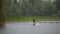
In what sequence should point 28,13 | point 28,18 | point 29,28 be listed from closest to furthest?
1. point 29,28
2. point 28,18
3. point 28,13

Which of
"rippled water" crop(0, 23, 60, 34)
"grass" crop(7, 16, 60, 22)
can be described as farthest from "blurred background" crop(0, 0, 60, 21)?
"rippled water" crop(0, 23, 60, 34)

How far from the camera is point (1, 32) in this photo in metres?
2.56

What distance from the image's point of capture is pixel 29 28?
2764mm

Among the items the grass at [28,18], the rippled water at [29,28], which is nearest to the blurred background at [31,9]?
the grass at [28,18]

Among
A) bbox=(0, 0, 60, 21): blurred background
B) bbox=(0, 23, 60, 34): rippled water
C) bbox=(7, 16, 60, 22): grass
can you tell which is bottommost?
bbox=(0, 23, 60, 34): rippled water

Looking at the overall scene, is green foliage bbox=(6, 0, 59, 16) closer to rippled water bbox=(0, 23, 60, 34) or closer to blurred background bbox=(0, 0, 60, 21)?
blurred background bbox=(0, 0, 60, 21)

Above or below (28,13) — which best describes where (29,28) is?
below

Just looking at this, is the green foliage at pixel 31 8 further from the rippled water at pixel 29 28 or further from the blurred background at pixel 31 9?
the rippled water at pixel 29 28

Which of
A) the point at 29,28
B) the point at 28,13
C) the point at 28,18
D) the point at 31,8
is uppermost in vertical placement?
the point at 31,8

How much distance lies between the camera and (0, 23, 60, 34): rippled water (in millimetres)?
2526

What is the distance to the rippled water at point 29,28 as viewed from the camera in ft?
8.29

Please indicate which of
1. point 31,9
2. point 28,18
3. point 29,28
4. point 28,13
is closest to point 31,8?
point 31,9

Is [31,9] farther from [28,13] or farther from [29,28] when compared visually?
[29,28]

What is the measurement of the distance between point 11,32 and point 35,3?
3.17ft
